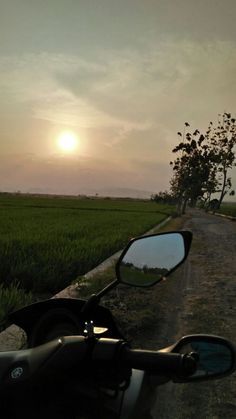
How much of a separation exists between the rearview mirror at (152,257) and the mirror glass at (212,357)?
12.1 inches

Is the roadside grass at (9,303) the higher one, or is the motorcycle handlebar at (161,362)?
the motorcycle handlebar at (161,362)

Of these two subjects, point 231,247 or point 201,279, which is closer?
point 201,279

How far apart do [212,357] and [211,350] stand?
99 millimetres

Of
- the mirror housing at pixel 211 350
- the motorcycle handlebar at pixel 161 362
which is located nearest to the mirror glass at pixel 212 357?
the mirror housing at pixel 211 350

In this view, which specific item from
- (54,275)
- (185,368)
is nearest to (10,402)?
(185,368)

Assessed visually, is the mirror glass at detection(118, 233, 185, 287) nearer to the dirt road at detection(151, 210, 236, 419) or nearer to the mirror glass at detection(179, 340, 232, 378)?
the mirror glass at detection(179, 340, 232, 378)

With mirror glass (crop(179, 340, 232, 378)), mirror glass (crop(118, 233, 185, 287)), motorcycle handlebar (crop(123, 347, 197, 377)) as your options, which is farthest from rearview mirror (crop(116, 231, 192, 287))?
motorcycle handlebar (crop(123, 347, 197, 377))

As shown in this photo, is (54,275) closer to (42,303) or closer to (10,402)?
(42,303)

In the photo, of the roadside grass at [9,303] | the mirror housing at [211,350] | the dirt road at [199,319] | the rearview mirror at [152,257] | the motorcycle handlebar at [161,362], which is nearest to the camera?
the motorcycle handlebar at [161,362]

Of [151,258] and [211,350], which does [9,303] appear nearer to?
[151,258]

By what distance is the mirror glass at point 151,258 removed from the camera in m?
1.61

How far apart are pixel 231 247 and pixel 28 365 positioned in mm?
13324

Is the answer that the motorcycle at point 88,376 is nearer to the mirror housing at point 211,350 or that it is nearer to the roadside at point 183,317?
the mirror housing at point 211,350

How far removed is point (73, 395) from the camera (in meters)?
1.05
